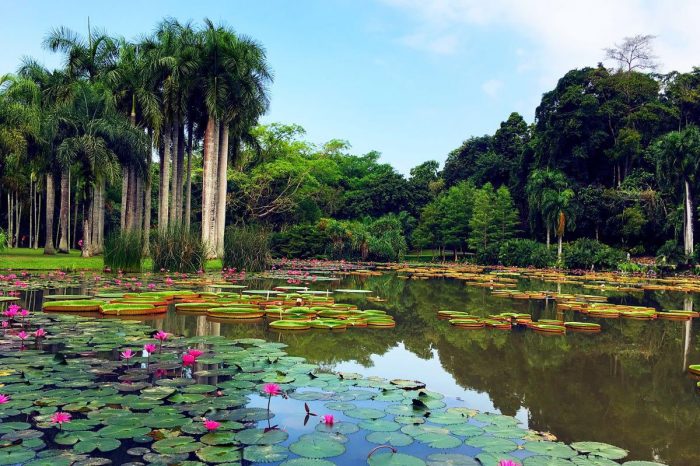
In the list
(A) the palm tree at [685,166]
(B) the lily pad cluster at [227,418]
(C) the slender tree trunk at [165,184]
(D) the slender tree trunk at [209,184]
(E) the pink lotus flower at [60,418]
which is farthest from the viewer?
(A) the palm tree at [685,166]

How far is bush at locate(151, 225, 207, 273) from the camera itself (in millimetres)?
17094

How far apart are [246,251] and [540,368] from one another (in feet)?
50.5

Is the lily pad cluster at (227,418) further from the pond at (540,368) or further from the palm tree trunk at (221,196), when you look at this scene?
the palm tree trunk at (221,196)

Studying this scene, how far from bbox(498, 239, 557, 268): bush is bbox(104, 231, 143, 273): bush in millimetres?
26206

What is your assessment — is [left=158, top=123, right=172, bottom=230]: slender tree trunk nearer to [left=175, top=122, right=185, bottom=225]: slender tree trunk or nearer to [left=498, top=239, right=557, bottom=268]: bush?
[left=175, top=122, right=185, bottom=225]: slender tree trunk

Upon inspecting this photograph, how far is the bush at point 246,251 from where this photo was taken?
20.0 meters

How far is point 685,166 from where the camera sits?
2989cm

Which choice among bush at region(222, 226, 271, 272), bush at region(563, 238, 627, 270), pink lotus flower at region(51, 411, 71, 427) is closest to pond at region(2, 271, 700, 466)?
pink lotus flower at region(51, 411, 71, 427)

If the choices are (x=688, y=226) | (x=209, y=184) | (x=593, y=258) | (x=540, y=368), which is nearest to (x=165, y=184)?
(x=209, y=184)

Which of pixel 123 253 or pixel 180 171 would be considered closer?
pixel 123 253

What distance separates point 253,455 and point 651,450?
2782 mm

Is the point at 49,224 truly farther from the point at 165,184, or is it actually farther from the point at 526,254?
the point at 526,254

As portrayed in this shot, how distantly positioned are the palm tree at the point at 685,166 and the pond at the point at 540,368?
23.7 metres

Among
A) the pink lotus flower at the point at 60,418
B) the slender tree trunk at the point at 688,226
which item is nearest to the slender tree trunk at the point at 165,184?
the pink lotus flower at the point at 60,418
